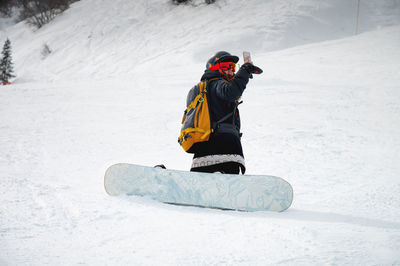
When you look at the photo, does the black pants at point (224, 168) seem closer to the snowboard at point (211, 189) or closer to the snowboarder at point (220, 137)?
the snowboarder at point (220, 137)

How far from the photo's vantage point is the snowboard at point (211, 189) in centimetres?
251

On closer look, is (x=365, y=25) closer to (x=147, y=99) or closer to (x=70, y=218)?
(x=147, y=99)

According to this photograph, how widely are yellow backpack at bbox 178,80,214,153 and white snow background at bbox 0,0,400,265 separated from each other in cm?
57

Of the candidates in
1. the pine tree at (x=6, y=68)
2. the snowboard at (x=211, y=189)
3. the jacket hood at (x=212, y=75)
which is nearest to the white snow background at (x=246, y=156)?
the snowboard at (x=211, y=189)

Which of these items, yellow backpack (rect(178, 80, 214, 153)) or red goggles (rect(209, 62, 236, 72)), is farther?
red goggles (rect(209, 62, 236, 72))

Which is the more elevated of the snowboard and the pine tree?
the pine tree

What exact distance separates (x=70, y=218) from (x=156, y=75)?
8634mm

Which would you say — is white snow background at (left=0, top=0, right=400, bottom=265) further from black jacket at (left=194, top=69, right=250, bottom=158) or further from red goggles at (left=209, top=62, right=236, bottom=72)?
red goggles at (left=209, top=62, right=236, bottom=72)

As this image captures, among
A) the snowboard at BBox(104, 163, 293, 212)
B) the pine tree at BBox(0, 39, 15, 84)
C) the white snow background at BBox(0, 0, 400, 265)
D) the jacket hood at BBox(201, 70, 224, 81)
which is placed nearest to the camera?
the white snow background at BBox(0, 0, 400, 265)

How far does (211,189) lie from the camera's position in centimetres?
255

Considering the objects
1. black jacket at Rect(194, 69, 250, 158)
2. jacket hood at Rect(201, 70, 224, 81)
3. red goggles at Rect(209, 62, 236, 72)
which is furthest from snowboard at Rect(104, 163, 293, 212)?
red goggles at Rect(209, 62, 236, 72)

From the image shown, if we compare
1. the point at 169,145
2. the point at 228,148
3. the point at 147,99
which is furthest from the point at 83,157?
the point at 147,99

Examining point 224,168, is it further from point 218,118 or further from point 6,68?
point 6,68

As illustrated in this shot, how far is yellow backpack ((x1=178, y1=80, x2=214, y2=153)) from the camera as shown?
2518mm
